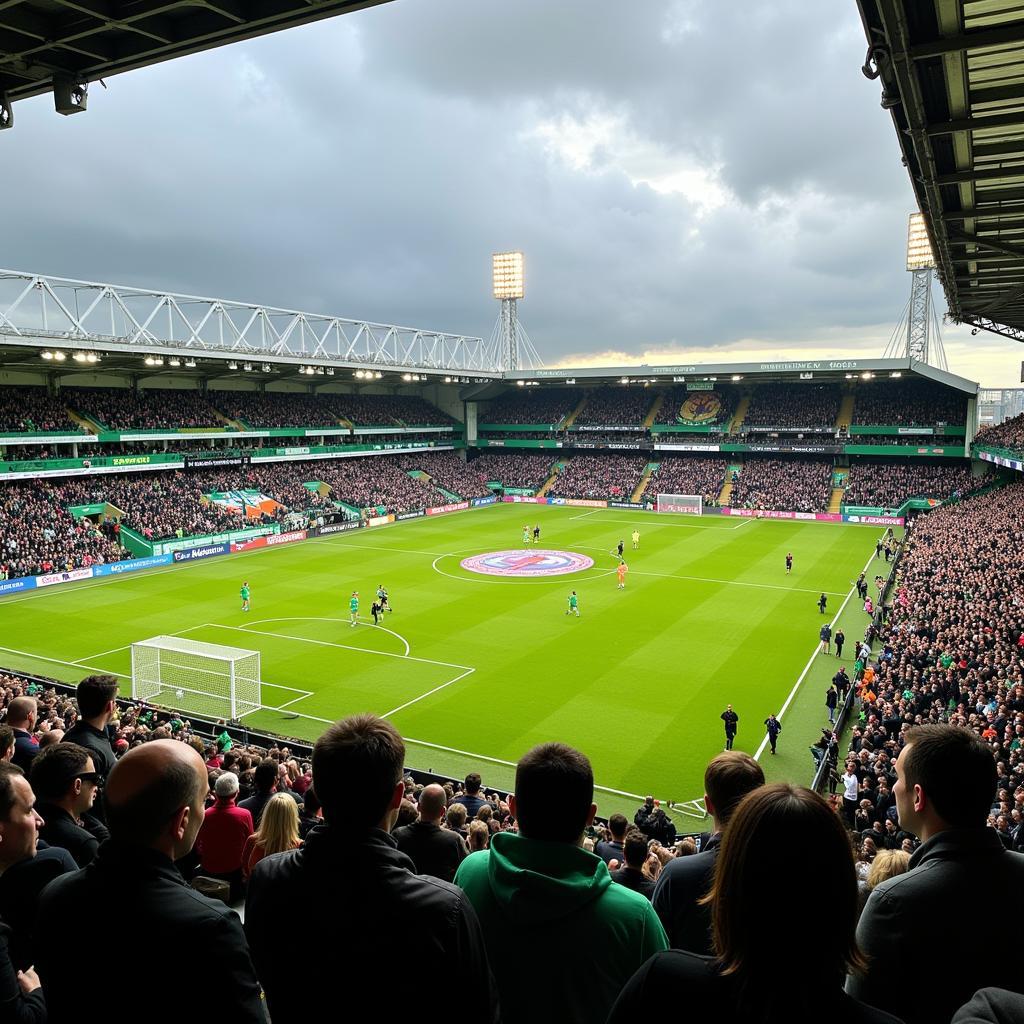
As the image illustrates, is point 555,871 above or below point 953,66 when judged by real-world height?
below

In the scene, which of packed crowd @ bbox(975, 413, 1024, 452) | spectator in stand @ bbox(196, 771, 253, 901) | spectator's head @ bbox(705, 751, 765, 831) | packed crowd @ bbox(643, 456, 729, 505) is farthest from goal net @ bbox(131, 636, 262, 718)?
packed crowd @ bbox(643, 456, 729, 505)

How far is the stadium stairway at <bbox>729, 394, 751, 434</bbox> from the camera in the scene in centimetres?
7400

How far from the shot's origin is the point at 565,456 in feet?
269

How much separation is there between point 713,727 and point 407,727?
8.66 m

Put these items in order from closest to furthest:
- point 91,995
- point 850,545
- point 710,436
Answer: point 91,995
point 850,545
point 710,436

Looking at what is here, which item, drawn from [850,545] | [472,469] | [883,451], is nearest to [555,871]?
[850,545]

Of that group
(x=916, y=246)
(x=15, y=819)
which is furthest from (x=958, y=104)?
(x=916, y=246)

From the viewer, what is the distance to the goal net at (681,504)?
66.5 meters

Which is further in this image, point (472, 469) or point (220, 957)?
point (472, 469)

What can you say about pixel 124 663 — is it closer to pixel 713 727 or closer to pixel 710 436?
pixel 713 727

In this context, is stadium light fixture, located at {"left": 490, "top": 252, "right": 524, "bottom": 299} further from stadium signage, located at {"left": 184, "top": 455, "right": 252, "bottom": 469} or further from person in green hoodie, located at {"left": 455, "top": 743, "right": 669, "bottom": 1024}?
person in green hoodie, located at {"left": 455, "top": 743, "right": 669, "bottom": 1024}

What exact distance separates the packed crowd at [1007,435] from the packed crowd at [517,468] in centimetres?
3834

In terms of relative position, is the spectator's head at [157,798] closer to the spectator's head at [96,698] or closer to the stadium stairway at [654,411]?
the spectator's head at [96,698]

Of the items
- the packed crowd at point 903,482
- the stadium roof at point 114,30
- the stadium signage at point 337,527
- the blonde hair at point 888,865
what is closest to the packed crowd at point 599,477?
the packed crowd at point 903,482
